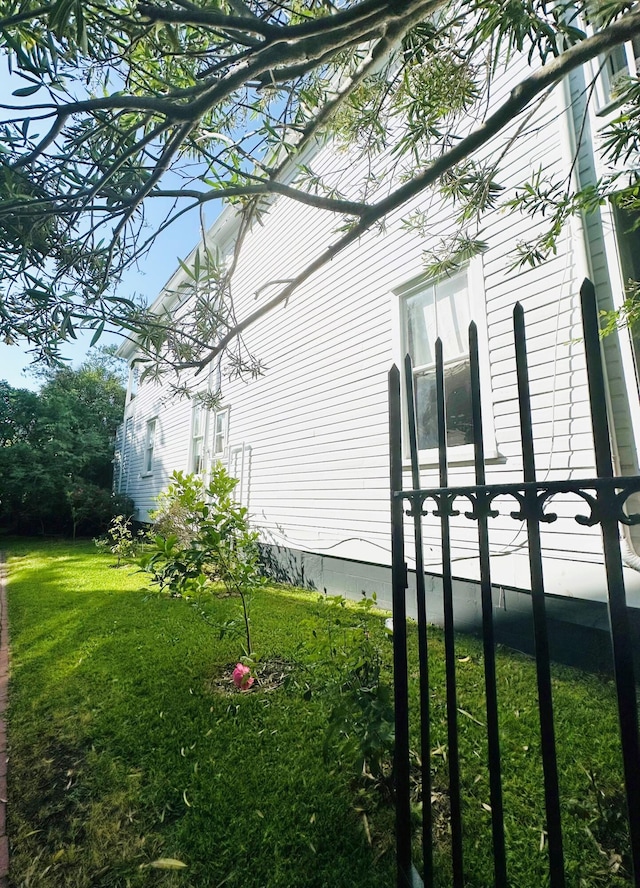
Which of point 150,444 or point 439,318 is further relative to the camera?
point 150,444

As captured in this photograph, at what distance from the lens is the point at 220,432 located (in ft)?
29.4

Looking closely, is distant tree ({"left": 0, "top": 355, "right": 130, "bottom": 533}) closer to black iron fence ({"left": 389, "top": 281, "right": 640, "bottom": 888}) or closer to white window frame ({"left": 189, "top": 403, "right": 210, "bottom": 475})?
white window frame ({"left": 189, "top": 403, "right": 210, "bottom": 475})

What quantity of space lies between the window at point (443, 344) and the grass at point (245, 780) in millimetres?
2088

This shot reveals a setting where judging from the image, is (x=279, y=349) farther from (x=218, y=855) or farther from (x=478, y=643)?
(x=218, y=855)

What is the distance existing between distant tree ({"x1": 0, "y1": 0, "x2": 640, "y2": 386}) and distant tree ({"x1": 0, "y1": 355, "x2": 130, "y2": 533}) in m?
12.5

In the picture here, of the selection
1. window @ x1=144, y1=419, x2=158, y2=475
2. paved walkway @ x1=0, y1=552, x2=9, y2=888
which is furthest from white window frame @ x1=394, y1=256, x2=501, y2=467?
window @ x1=144, y1=419, x2=158, y2=475

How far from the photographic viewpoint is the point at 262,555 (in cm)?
693

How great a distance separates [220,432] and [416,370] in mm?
5572

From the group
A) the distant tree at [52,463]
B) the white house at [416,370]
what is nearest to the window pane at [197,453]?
the white house at [416,370]

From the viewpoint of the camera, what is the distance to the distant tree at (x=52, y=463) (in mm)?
13570

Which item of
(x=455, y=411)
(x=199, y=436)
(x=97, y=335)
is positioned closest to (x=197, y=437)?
(x=199, y=436)

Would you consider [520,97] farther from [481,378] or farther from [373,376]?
[373,376]

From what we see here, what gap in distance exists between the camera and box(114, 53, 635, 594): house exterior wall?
3.24m

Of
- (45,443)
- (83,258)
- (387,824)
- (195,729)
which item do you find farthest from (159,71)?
(45,443)
